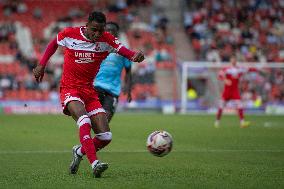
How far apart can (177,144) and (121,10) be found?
2527 centimetres

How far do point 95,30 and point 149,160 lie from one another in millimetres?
3488

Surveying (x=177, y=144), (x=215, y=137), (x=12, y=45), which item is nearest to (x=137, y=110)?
(x=12, y=45)

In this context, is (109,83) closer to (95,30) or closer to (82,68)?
(82,68)

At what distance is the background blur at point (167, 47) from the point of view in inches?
1394

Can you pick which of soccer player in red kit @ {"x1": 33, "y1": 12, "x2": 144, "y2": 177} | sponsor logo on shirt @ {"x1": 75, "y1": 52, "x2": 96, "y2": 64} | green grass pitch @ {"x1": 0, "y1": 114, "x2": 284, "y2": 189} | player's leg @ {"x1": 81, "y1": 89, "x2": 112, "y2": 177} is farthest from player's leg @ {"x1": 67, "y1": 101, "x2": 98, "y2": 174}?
sponsor logo on shirt @ {"x1": 75, "y1": 52, "x2": 96, "y2": 64}

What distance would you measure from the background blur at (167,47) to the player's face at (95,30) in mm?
22873

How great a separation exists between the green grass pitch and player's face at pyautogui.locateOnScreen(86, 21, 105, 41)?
1.98 metres

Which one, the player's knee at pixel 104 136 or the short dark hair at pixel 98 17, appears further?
the player's knee at pixel 104 136

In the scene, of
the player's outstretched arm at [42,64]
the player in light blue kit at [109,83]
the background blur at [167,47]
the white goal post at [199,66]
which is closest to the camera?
the player's outstretched arm at [42,64]

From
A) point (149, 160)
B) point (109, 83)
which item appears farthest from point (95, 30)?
point (109, 83)

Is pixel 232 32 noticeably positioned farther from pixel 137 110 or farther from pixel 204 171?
pixel 204 171

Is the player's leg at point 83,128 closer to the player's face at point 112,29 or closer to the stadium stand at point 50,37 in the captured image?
the player's face at point 112,29

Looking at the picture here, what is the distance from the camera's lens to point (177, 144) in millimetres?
17094

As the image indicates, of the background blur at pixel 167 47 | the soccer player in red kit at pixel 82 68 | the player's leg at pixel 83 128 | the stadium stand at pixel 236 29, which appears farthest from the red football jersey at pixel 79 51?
the stadium stand at pixel 236 29
